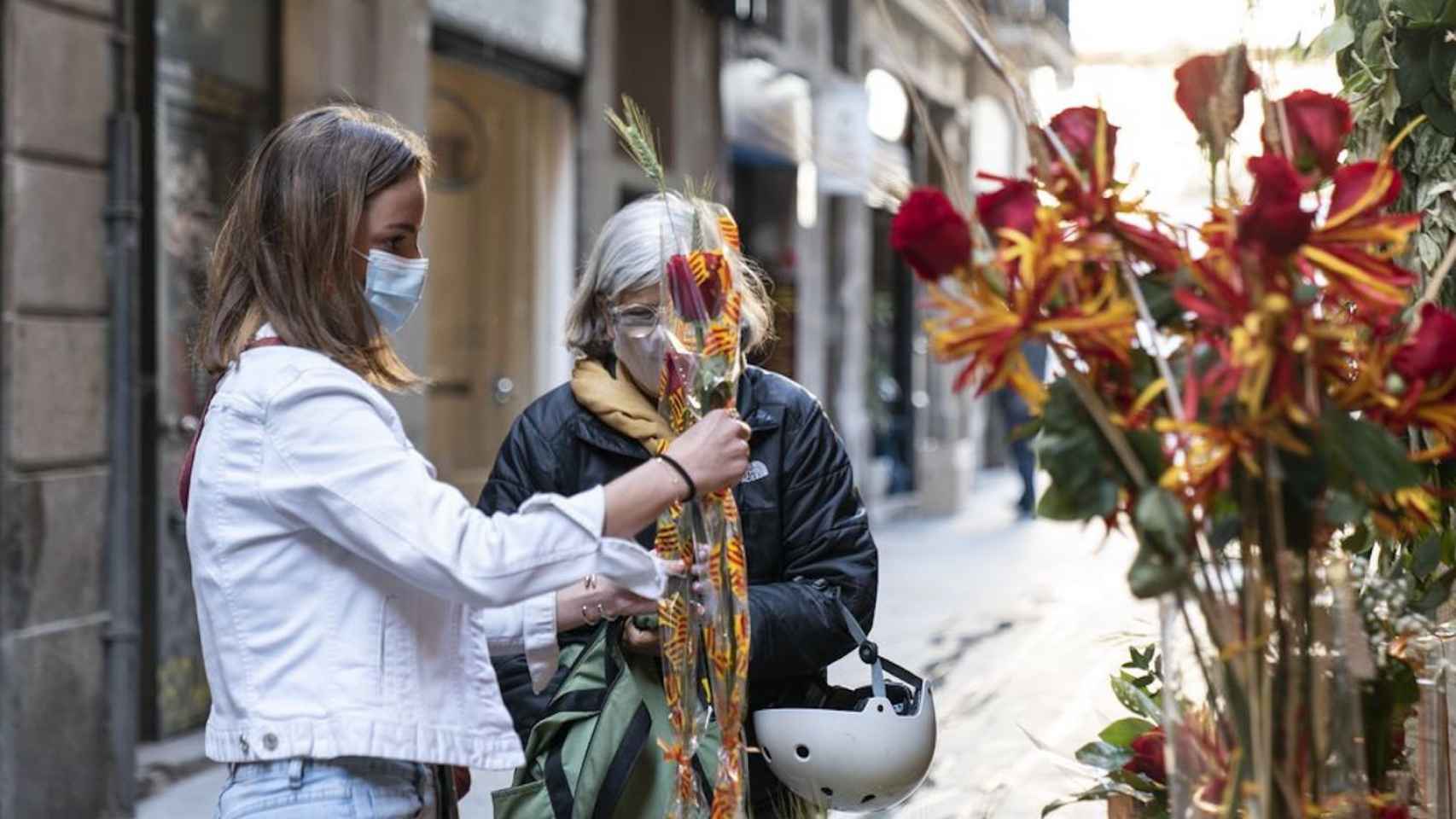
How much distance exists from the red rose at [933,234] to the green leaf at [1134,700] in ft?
2.64

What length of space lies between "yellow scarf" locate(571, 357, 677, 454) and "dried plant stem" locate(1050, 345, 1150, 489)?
1.29m

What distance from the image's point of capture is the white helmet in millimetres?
2785

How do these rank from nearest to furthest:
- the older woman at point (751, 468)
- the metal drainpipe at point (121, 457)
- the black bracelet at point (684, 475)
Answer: the black bracelet at point (684, 475) → the older woman at point (751, 468) → the metal drainpipe at point (121, 457)

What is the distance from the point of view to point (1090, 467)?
71.1 inches

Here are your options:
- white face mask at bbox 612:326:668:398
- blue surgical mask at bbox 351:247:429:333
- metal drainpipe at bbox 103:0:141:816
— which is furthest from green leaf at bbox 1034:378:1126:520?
metal drainpipe at bbox 103:0:141:816

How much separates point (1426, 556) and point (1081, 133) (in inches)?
36.7

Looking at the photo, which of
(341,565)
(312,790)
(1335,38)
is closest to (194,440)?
(341,565)

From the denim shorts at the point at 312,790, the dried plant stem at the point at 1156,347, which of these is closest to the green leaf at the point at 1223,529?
the dried plant stem at the point at 1156,347

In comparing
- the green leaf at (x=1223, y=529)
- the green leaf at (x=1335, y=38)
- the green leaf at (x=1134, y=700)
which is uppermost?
the green leaf at (x=1335, y=38)

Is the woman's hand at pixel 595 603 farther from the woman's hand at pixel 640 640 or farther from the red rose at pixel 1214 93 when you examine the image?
the red rose at pixel 1214 93

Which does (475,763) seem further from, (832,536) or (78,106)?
(78,106)

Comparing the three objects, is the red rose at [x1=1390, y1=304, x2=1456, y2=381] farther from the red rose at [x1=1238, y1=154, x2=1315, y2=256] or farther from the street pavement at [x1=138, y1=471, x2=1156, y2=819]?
the street pavement at [x1=138, y1=471, x2=1156, y2=819]

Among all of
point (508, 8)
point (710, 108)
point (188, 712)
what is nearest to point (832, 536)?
point (188, 712)

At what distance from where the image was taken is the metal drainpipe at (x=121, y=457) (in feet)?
21.3
